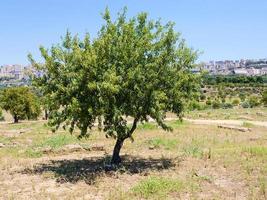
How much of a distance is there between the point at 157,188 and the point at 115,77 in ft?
17.6

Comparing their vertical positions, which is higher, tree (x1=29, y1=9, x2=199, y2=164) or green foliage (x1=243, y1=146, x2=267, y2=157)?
tree (x1=29, y1=9, x2=199, y2=164)

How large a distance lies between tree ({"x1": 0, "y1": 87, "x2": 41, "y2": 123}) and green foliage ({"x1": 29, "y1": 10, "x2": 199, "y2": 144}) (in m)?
55.5

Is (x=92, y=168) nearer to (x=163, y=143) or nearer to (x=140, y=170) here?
(x=140, y=170)

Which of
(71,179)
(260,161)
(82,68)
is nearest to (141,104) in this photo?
(82,68)

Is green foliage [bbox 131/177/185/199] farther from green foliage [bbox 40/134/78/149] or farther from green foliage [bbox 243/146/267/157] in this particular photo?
green foliage [bbox 40/134/78/149]

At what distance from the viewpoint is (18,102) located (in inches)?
2990

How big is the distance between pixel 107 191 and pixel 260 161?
9689mm

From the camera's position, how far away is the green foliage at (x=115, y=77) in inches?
813

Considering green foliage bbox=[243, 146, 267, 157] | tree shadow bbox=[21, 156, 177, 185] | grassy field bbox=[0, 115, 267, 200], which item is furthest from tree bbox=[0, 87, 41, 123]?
green foliage bbox=[243, 146, 267, 157]

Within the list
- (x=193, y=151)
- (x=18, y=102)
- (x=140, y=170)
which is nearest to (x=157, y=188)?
(x=140, y=170)

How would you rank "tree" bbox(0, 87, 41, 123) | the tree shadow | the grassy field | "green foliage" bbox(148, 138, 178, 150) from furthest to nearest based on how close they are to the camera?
"tree" bbox(0, 87, 41, 123) → "green foliage" bbox(148, 138, 178, 150) → the tree shadow → the grassy field

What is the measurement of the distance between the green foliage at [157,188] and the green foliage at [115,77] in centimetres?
357

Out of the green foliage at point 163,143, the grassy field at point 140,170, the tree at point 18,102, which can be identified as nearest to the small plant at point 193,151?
the grassy field at point 140,170

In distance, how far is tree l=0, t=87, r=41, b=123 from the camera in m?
75.4
